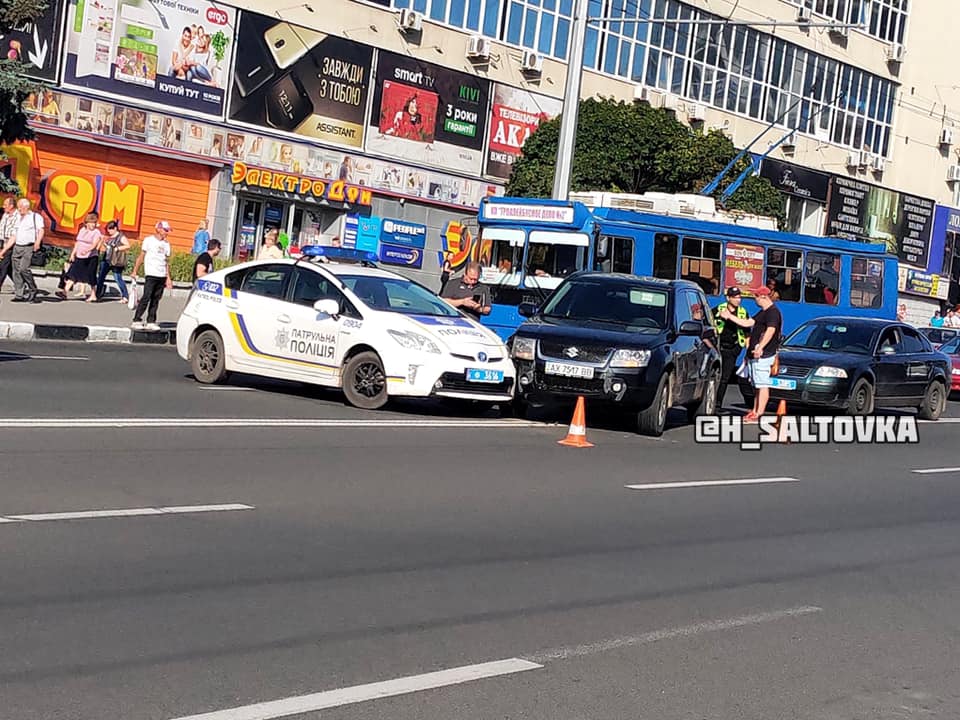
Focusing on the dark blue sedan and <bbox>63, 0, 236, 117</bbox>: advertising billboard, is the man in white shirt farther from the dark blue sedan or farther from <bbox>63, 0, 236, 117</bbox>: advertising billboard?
<bbox>63, 0, 236, 117</bbox>: advertising billboard

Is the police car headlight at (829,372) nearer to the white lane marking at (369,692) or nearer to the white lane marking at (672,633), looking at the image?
the white lane marking at (672,633)

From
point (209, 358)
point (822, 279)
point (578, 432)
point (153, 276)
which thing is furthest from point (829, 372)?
point (822, 279)

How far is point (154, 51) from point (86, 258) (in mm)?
8958

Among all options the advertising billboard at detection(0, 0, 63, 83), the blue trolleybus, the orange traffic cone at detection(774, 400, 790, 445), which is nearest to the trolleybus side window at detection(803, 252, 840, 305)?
the blue trolleybus

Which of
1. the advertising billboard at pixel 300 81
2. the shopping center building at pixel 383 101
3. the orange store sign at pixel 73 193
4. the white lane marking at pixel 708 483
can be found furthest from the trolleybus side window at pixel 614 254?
the advertising billboard at pixel 300 81

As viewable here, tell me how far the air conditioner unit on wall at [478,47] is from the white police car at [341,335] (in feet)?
83.4

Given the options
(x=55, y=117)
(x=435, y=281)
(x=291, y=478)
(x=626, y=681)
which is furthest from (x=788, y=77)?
(x=626, y=681)

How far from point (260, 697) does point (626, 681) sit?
1.51 metres

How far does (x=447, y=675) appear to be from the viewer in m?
5.73

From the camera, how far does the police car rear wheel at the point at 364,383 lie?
15719mm

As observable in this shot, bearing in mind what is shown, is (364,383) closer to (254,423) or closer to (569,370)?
(569,370)

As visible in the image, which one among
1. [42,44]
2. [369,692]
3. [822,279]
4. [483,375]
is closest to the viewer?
[369,692]

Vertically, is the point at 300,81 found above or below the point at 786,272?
above

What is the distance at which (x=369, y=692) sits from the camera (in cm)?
539
